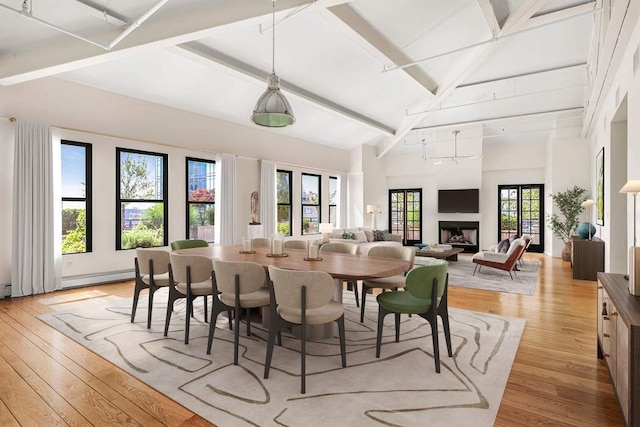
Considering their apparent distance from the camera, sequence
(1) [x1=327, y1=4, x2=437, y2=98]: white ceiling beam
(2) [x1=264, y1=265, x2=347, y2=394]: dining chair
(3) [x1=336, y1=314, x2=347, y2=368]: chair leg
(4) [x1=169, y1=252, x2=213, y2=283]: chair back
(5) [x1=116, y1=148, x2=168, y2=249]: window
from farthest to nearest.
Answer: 1. (5) [x1=116, y1=148, x2=168, y2=249]: window
2. (1) [x1=327, y1=4, x2=437, y2=98]: white ceiling beam
3. (4) [x1=169, y1=252, x2=213, y2=283]: chair back
4. (3) [x1=336, y1=314, x2=347, y2=368]: chair leg
5. (2) [x1=264, y1=265, x2=347, y2=394]: dining chair

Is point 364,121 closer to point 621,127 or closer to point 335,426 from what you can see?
point 621,127

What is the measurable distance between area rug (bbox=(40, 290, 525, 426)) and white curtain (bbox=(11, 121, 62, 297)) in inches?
55.3

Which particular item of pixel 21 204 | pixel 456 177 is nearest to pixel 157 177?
pixel 21 204

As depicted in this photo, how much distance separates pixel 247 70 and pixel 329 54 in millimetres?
1376

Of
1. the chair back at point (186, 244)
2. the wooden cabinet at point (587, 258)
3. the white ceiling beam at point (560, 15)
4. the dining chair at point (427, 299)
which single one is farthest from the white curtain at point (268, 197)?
the wooden cabinet at point (587, 258)

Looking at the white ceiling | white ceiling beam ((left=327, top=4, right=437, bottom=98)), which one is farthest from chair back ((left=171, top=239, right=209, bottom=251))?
white ceiling beam ((left=327, top=4, right=437, bottom=98))

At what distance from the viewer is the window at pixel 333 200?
36.0ft

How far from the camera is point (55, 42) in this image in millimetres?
4273

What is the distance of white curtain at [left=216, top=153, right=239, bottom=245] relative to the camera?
7230 millimetres

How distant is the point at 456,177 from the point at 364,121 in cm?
353

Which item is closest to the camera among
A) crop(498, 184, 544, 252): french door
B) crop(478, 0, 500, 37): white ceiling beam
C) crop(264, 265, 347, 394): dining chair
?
crop(264, 265, 347, 394): dining chair

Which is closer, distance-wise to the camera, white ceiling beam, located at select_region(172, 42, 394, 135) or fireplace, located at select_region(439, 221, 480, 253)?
white ceiling beam, located at select_region(172, 42, 394, 135)

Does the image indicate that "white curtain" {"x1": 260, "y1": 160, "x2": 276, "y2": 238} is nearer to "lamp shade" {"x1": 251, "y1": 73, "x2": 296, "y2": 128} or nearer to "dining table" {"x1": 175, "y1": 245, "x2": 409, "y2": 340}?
"dining table" {"x1": 175, "y1": 245, "x2": 409, "y2": 340}

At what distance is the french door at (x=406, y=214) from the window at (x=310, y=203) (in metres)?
3.24
